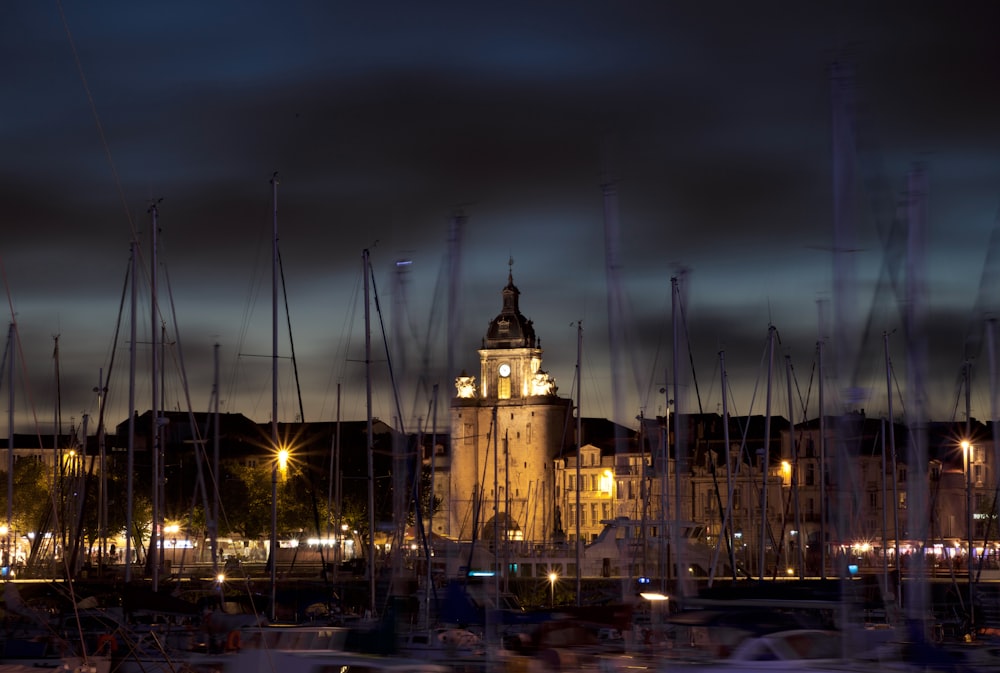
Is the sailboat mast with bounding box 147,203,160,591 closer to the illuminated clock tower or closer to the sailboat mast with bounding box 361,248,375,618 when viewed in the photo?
the sailboat mast with bounding box 361,248,375,618

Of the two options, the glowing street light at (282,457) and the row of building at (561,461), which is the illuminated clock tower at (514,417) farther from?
the glowing street light at (282,457)

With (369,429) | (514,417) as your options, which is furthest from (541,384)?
(369,429)

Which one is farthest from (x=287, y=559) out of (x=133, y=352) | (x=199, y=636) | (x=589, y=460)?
(x=199, y=636)

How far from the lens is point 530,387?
510 ft

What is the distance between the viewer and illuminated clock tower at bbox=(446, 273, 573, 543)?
147125 mm

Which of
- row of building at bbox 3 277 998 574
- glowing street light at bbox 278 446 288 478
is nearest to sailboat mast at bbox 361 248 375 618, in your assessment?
glowing street light at bbox 278 446 288 478

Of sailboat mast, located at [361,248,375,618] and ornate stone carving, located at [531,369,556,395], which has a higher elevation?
ornate stone carving, located at [531,369,556,395]

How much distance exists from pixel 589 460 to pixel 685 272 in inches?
3827

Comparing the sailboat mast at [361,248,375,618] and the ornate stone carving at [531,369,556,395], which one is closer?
the sailboat mast at [361,248,375,618]

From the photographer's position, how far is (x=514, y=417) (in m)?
154

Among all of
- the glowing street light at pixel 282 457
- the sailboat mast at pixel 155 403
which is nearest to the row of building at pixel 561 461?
the glowing street light at pixel 282 457

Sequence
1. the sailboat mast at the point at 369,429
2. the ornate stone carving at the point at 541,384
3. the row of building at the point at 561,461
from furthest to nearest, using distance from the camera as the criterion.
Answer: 1. the ornate stone carving at the point at 541,384
2. the row of building at the point at 561,461
3. the sailboat mast at the point at 369,429

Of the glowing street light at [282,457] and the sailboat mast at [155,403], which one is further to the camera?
the glowing street light at [282,457]

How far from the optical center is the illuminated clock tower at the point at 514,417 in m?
147
